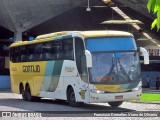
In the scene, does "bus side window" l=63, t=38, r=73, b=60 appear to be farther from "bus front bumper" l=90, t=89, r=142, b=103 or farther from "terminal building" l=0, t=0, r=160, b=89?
"terminal building" l=0, t=0, r=160, b=89

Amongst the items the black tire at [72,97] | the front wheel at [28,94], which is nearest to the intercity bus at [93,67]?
the black tire at [72,97]

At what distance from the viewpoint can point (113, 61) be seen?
16.4m

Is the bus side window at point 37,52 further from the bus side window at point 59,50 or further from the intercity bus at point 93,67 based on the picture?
the bus side window at point 59,50

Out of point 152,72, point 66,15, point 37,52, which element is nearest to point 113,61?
point 37,52

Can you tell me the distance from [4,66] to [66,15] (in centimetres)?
1053

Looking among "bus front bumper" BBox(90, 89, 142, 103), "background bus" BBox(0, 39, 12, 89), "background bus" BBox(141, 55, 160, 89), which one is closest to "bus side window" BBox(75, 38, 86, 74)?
"bus front bumper" BBox(90, 89, 142, 103)

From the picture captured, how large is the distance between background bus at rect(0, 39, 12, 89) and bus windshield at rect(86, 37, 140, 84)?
32.0 metres

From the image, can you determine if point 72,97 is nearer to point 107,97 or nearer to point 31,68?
point 107,97

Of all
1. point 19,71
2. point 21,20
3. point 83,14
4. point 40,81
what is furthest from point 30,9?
point 40,81

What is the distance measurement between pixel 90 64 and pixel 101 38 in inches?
73.4

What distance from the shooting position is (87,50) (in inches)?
631

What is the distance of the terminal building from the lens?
153 ft

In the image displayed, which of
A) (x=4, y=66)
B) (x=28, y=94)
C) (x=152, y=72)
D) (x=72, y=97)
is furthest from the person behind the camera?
(x=4, y=66)

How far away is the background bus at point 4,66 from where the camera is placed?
47.7 metres
